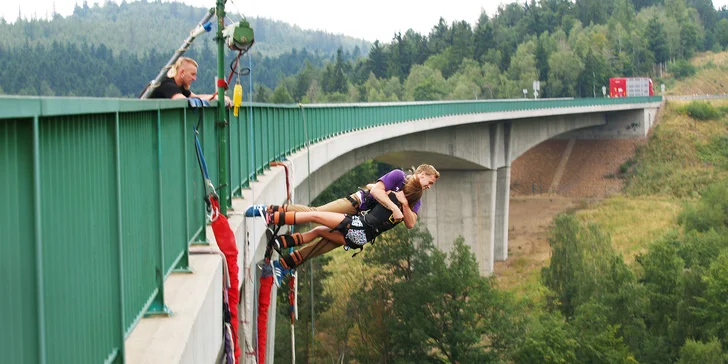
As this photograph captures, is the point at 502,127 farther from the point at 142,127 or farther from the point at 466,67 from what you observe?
the point at 466,67

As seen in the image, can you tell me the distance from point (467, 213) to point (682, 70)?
89.4 m

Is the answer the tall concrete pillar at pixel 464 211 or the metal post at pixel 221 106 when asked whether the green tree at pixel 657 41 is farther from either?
the metal post at pixel 221 106

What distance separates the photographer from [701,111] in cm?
8456

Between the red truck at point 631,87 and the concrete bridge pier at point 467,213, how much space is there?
4838 cm

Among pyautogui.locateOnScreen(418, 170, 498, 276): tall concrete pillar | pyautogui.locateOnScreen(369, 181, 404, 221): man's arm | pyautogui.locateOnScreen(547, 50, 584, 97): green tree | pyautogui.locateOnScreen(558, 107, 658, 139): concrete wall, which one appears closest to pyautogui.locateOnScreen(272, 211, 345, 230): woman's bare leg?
pyautogui.locateOnScreen(369, 181, 404, 221): man's arm

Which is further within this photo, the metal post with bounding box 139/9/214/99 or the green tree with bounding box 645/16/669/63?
the green tree with bounding box 645/16/669/63

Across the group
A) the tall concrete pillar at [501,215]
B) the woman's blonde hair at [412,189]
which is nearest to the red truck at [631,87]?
the tall concrete pillar at [501,215]

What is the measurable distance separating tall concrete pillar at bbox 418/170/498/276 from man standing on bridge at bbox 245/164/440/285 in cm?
4319

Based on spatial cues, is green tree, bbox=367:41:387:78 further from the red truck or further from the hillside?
the red truck

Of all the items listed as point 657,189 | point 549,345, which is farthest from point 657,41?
point 549,345

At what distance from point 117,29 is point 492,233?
133053 mm

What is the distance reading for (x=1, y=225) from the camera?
10.2 feet

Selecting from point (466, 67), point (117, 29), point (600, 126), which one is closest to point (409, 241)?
point (600, 126)

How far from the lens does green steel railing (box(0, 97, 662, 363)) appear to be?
3.27 metres
